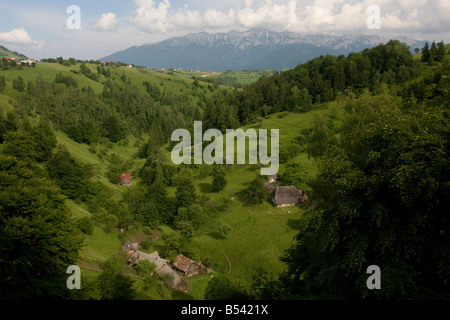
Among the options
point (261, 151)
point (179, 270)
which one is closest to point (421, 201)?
point (179, 270)

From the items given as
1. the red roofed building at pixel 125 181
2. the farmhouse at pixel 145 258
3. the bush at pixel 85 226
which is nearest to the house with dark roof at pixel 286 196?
the farmhouse at pixel 145 258

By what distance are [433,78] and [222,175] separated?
53554mm

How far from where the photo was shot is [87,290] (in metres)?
15.7

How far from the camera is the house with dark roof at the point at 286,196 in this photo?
148 ft

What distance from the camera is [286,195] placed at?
45.6 metres

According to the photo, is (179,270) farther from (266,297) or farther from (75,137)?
(75,137)

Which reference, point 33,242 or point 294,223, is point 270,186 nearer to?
point 294,223

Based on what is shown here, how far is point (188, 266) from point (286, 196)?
20972 millimetres

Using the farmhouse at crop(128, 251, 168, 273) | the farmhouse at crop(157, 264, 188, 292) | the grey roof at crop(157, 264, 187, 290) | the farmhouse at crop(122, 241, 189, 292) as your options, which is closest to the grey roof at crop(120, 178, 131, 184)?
the farmhouse at crop(122, 241, 189, 292)

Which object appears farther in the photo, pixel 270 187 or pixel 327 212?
pixel 270 187

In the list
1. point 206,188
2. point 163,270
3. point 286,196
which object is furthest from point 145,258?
point 286,196

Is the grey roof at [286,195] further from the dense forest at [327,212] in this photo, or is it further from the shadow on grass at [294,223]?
the shadow on grass at [294,223]

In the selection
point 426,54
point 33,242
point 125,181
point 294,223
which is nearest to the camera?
point 33,242

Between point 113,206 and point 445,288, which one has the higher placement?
point 445,288
